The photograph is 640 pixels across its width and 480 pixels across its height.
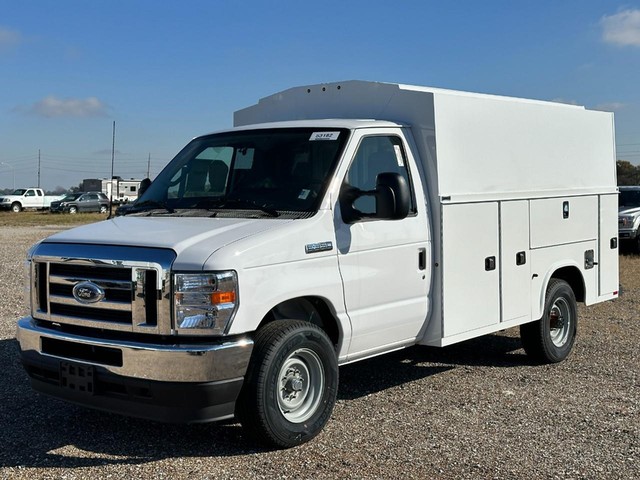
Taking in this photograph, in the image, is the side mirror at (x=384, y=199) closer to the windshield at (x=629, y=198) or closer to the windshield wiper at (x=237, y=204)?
the windshield wiper at (x=237, y=204)

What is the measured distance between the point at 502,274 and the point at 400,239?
1548 mm

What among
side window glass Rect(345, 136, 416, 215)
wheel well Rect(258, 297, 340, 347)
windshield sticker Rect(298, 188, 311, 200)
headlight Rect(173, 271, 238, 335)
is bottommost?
wheel well Rect(258, 297, 340, 347)

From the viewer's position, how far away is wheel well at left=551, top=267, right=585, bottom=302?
8.49m

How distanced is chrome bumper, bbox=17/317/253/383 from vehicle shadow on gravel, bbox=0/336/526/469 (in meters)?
0.69

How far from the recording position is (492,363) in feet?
26.7

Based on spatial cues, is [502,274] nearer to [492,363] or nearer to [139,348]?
[492,363]

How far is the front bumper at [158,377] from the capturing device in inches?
189

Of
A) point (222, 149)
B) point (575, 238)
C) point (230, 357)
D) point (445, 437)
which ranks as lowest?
point (445, 437)

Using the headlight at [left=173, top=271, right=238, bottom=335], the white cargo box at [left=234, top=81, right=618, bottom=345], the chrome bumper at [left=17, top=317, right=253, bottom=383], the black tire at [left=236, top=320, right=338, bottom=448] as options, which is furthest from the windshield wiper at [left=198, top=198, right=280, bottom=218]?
the white cargo box at [left=234, top=81, right=618, bottom=345]

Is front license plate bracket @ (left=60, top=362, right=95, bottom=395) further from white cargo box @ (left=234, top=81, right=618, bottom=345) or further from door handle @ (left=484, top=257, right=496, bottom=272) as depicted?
door handle @ (left=484, top=257, right=496, bottom=272)

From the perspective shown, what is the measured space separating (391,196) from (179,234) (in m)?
1.53

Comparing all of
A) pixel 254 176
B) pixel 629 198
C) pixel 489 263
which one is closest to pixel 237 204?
pixel 254 176

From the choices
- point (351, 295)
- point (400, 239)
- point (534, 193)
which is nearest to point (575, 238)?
point (534, 193)

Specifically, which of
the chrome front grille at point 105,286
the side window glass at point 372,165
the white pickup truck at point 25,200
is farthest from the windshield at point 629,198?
the white pickup truck at point 25,200
